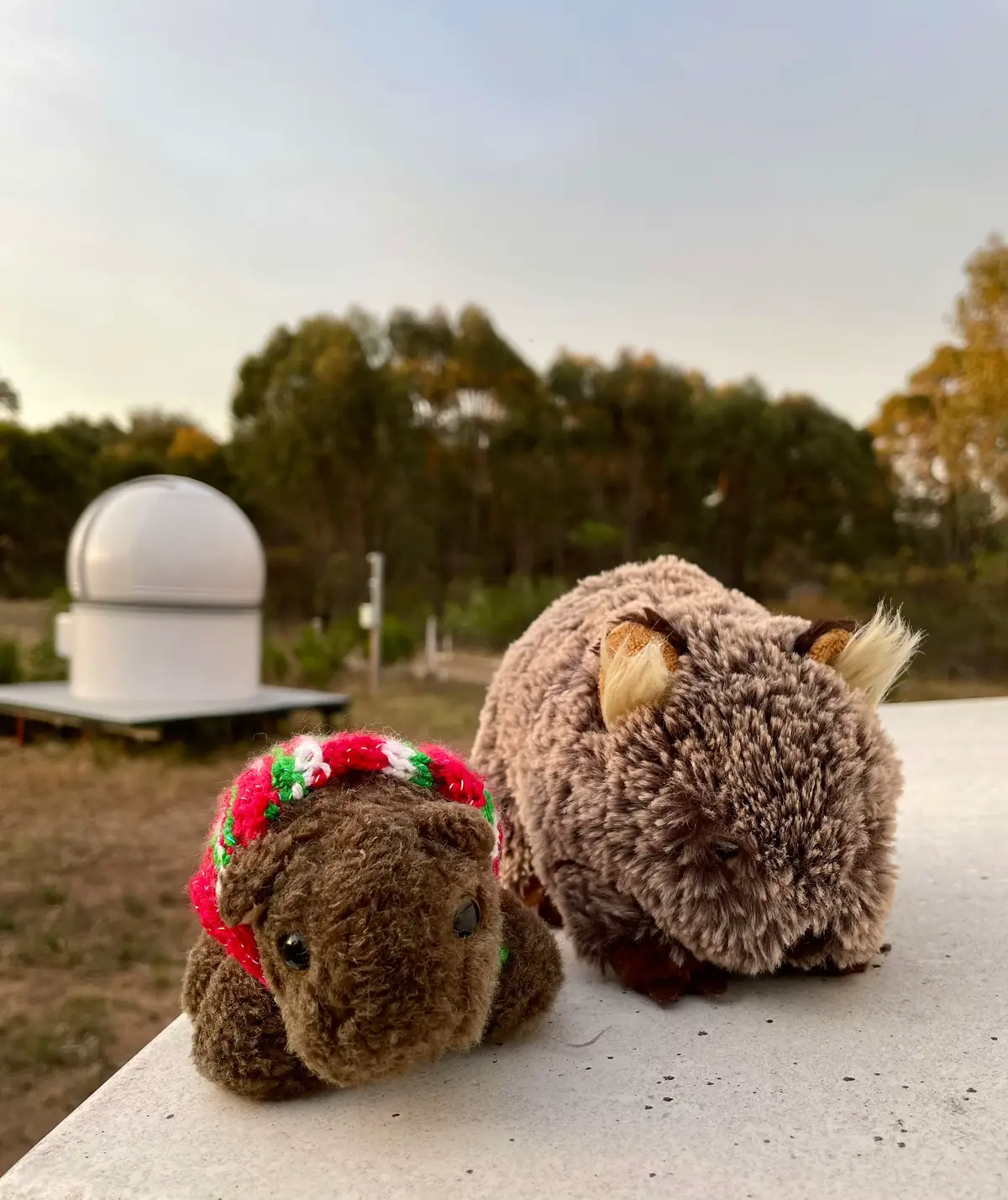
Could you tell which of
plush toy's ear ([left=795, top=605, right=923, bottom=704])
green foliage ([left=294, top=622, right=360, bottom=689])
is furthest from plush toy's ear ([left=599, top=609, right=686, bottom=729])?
green foliage ([left=294, top=622, right=360, bottom=689])

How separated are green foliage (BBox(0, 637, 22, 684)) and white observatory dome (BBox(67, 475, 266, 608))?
1320mm

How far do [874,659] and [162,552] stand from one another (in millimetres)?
4794

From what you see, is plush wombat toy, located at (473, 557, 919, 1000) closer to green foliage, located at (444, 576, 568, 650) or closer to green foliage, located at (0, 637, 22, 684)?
green foliage, located at (0, 637, 22, 684)

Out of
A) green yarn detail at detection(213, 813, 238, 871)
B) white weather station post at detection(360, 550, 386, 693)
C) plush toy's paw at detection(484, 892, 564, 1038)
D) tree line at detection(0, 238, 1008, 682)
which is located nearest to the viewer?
green yarn detail at detection(213, 813, 238, 871)

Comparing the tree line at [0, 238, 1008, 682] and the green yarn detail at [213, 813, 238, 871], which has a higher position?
the tree line at [0, 238, 1008, 682]

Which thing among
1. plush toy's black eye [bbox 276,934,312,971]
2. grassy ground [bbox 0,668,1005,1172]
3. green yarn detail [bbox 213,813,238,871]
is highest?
green yarn detail [bbox 213,813,238,871]

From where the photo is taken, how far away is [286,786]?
980 millimetres

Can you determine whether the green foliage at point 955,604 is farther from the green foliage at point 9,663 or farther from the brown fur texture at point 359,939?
the brown fur texture at point 359,939

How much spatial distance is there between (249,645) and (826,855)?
5.08m

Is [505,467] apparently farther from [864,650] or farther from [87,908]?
[864,650]

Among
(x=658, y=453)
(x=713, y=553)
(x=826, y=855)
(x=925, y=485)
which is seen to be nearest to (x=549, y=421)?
(x=658, y=453)

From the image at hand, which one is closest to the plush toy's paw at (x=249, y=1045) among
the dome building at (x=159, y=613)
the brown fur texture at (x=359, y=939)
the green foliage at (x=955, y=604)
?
the brown fur texture at (x=359, y=939)

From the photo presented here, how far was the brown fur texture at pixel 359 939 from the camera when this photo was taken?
85 centimetres

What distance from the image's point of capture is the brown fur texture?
85cm
